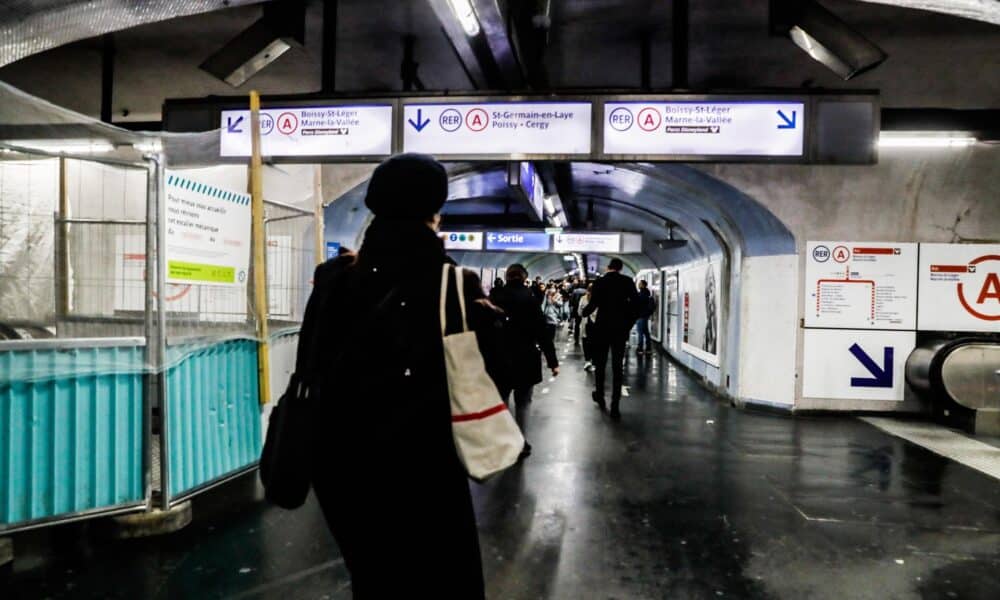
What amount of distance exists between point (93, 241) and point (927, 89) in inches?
327

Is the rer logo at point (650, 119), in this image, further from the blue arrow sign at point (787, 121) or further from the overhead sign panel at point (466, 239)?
the overhead sign panel at point (466, 239)

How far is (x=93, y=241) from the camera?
162 inches

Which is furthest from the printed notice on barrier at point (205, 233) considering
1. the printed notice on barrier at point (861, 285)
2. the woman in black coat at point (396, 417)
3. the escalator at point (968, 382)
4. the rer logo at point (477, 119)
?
the escalator at point (968, 382)

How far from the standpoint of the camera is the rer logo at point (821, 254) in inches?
280

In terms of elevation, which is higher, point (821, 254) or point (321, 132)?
point (321, 132)

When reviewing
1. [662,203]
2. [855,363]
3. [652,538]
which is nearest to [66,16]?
[652,538]

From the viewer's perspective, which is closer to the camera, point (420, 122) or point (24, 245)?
point (24, 245)

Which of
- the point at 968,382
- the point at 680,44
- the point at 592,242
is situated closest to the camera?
the point at 680,44

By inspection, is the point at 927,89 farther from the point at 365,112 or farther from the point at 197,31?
the point at 197,31

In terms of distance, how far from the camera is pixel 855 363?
7.12 metres

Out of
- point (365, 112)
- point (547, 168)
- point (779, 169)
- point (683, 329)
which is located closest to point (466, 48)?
point (365, 112)

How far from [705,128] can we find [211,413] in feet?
13.0

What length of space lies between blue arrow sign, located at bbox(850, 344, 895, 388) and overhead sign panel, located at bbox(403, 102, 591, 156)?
195 inches

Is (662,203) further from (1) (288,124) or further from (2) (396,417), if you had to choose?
(2) (396,417)
